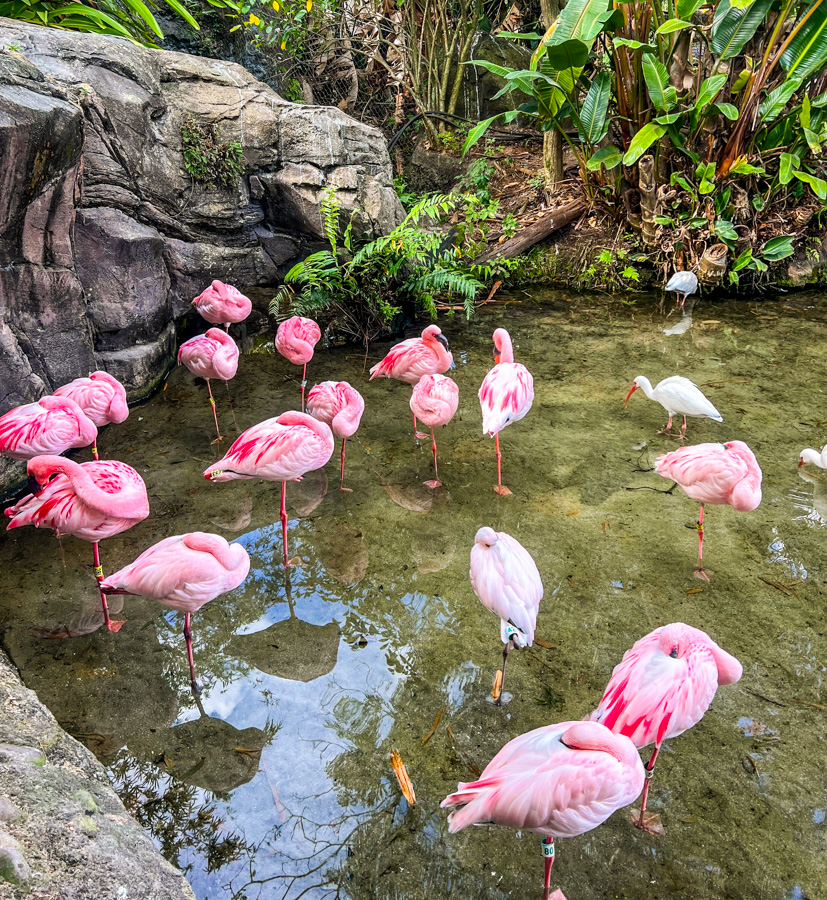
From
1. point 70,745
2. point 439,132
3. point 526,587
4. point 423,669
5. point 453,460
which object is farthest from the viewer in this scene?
point 439,132

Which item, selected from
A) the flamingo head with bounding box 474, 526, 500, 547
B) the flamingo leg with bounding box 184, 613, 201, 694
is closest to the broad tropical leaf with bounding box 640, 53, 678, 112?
the flamingo head with bounding box 474, 526, 500, 547

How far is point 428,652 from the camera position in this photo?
2.96m

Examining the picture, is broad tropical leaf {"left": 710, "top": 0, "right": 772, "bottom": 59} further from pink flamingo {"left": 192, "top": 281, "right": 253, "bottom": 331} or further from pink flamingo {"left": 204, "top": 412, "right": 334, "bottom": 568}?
pink flamingo {"left": 204, "top": 412, "right": 334, "bottom": 568}

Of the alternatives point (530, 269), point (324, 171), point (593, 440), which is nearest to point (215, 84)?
point (324, 171)

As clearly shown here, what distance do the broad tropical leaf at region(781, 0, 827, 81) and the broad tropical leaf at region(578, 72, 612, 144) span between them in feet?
5.44

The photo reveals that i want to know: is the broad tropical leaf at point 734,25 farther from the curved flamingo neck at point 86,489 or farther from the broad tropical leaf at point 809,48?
the curved flamingo neck at point 86,489

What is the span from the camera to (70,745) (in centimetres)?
216

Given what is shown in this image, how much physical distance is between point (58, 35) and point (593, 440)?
15.8 ft

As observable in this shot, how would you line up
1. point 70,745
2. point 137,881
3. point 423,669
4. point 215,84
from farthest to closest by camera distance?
point 215,84 < point 423,669 < point 70,745 < point 137,881

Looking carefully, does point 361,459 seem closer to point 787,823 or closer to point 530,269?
point 787,823

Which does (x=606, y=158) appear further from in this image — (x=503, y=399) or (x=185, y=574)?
(x=185, y=574)

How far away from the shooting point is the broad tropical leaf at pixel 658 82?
21.1 feet

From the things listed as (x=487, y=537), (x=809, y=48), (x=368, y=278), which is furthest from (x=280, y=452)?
(x=809, y=48)

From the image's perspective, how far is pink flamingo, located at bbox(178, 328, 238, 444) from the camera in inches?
186
